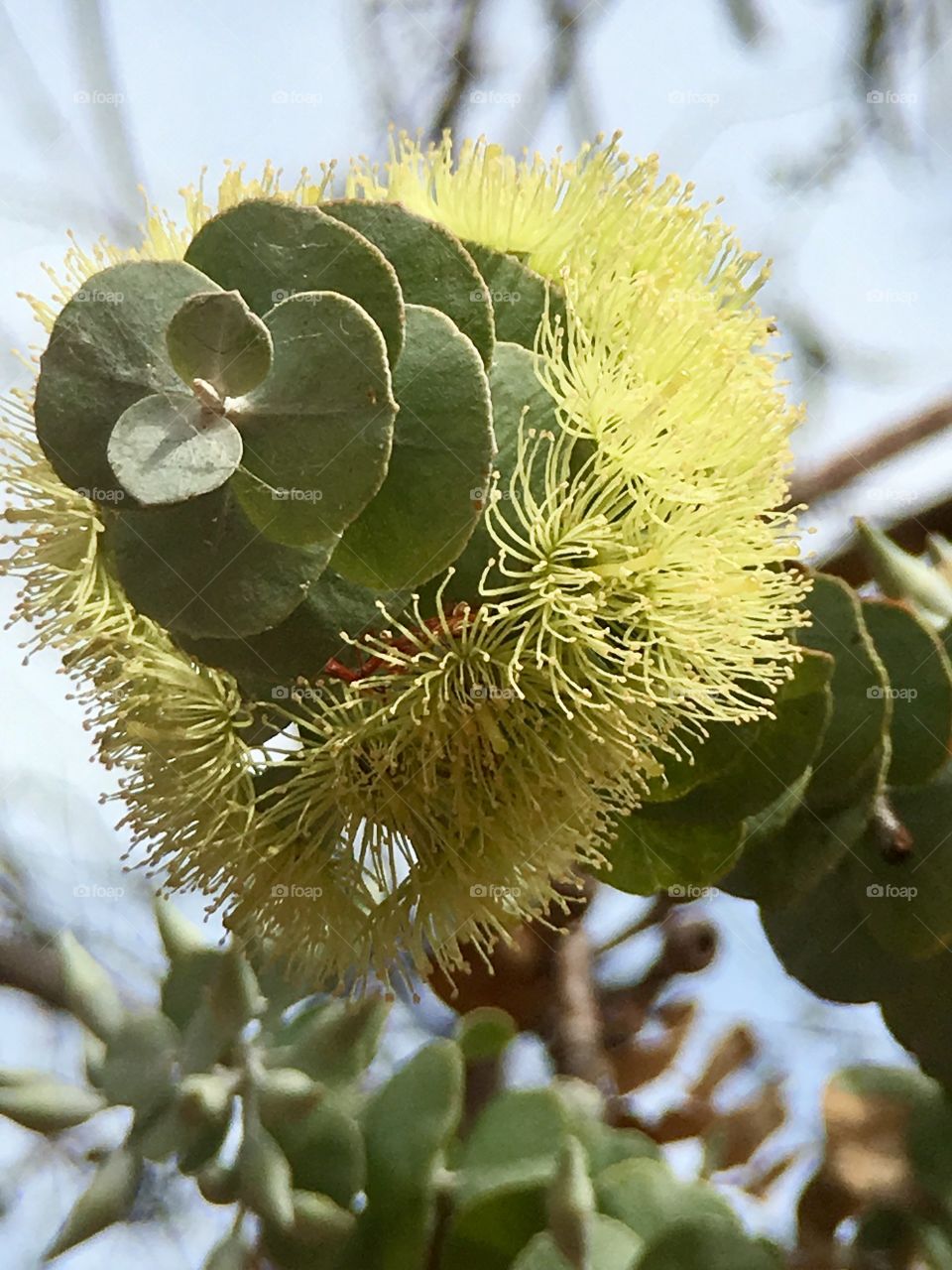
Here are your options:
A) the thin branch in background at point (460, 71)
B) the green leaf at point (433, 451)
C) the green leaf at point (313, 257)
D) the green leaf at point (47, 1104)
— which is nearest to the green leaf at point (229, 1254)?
the green leaf at point (47, 1104)

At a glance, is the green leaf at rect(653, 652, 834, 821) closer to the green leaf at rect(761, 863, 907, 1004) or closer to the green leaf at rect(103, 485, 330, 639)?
the green leaf at rect(761, 863, 907, 1004)

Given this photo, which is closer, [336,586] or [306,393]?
[306,393]

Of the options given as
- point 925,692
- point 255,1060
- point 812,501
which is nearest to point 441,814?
point 255,1060

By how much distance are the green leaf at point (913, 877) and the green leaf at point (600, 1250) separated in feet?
0.90

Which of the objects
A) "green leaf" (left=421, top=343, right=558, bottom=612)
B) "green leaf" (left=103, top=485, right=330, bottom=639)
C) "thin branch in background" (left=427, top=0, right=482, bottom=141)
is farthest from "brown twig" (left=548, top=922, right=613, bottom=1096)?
"thin branch in background" (left=427, top=0, right=482, bottom=141)

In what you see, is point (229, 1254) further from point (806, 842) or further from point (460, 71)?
point (460, 71)

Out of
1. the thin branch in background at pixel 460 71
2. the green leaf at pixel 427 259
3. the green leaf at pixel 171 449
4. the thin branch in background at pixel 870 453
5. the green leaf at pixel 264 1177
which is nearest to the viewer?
the green leaf at pixel 171 449

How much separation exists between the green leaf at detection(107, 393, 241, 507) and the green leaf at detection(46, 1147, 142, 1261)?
1.67 ft

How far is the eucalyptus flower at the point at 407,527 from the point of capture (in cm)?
68

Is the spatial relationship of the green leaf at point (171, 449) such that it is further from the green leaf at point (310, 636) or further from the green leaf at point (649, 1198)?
the green leaf at point (649, 1198)

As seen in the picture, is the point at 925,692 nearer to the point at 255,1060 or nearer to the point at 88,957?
the point at 255,1060

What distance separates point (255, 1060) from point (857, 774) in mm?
474

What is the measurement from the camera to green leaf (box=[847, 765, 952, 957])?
935 millimetres

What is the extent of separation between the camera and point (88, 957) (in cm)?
104
